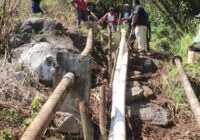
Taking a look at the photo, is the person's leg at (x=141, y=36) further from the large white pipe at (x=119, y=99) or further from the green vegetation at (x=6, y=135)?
the green vegetation at (x=6, y=135)

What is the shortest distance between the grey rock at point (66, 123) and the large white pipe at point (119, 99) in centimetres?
40

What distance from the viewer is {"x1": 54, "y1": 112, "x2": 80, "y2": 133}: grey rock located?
4.87 metres

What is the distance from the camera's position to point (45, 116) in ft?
10.4

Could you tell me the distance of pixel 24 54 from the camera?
759 cm

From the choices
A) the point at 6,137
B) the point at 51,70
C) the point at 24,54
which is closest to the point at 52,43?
the point at 24,54

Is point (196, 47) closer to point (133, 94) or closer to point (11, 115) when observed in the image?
point (133, 94)

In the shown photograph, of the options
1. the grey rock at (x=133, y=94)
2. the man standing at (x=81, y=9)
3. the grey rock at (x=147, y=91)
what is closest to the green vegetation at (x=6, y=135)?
the grey rock at (x=133, y=94)

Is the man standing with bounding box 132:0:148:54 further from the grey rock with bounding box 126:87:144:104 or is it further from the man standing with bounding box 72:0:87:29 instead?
the grey rock with bounding box 126:87:144:104

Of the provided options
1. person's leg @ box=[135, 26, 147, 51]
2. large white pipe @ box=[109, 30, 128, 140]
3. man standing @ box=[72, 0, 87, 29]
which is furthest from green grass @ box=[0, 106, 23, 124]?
man standing @ box=[72, 0, 87, 29]

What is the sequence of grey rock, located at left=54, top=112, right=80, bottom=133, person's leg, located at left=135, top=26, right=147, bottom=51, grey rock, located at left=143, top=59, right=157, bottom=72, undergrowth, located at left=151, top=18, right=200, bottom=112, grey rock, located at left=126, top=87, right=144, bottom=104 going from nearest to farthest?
grey rock, located at left=54, top=112, right=80, bottom=133 < grey rock, located at left=126, top=87, right=144, bottom=104 < undergrowth, located at left=151, top=18, right=200, bottom=112 < grey rock, located at left=143, top=59, right=157, bottom=72 < person's leg, located at left=135, top=26, right=147, bottom=51

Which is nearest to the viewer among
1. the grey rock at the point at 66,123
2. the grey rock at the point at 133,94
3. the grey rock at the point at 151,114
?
the grey rock at the point at 66,123

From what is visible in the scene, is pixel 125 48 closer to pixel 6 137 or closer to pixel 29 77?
pixel 29 77

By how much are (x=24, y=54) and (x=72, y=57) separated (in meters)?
2.92

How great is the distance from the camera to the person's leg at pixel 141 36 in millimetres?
11039
